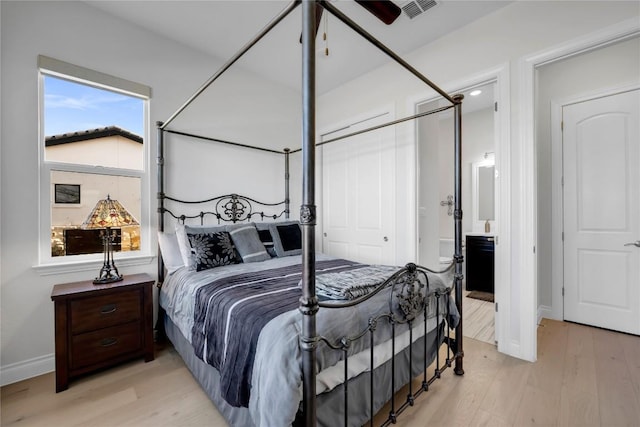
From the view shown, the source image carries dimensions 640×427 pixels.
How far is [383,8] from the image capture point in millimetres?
1950

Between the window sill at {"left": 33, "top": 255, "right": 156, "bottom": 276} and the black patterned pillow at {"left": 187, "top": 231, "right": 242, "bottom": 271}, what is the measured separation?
52 centimetres

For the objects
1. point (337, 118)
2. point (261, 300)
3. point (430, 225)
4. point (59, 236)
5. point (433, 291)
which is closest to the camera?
point (261, 300)

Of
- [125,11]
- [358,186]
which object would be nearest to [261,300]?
[358,186]

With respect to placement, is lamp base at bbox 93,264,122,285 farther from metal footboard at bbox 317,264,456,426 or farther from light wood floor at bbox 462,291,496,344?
light wood floor at bbox 462,291,496,344

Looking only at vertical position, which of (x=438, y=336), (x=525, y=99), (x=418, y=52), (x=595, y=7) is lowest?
(x=438, y=336)

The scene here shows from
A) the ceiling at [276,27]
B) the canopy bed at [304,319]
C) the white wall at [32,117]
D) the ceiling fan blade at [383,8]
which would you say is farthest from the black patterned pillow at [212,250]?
the ceiling fan blade at [383,8]

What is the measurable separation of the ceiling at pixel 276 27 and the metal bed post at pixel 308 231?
1.59 m

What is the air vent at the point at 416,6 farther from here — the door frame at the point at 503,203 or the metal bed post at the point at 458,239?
the metal bed post at the point at 458,239

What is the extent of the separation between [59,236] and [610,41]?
4.19 m

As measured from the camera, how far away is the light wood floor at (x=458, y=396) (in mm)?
1548

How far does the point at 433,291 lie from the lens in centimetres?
177

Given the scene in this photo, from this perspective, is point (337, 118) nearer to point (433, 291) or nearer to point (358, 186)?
point (358, 186)

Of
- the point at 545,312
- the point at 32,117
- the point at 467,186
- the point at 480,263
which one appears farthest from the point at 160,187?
the point at 467,186

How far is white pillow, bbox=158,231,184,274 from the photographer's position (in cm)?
234
